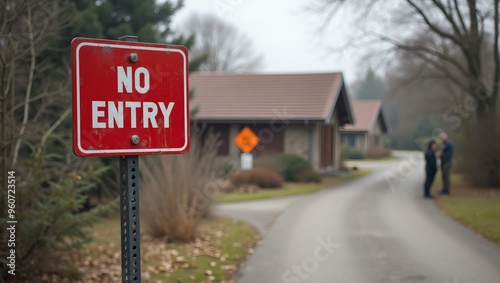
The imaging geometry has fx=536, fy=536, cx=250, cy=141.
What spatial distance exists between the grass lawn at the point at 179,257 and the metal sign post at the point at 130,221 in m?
4.20

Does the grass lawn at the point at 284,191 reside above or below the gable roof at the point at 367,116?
below

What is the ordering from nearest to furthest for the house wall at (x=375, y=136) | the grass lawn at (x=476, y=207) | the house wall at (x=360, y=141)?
the grass lawn at (x=476, y=207) < the house wall at (x=360, y=141) < the house wall at (x=375, y=136)

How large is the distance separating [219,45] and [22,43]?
49.0 meters

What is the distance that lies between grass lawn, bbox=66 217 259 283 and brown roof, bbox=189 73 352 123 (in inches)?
644

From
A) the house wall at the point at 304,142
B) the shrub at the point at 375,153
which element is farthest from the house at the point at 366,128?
the house wall at the point at 304,142

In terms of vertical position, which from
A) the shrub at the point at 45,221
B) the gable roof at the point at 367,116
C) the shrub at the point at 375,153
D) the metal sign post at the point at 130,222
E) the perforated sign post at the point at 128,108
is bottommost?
the shrub at the point at 375,153

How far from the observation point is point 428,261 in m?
8.00

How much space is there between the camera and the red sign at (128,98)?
2.71m

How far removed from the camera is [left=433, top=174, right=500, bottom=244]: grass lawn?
34.4 feet

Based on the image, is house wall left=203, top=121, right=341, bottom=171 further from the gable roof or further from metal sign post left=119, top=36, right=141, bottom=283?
metal sign post left=119, top=36, right=141, bottom=283

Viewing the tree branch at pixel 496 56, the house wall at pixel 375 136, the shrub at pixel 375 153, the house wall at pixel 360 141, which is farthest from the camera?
the house wall at pixel 375 136

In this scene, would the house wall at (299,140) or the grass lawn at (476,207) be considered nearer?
the grass lawn at (476,207)

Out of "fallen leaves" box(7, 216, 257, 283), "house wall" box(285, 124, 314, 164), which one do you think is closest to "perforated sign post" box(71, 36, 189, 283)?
"fallen leaves" box(7, 216, 257, 283)

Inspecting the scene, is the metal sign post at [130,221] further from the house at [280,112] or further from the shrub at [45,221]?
the house at [280,112]
